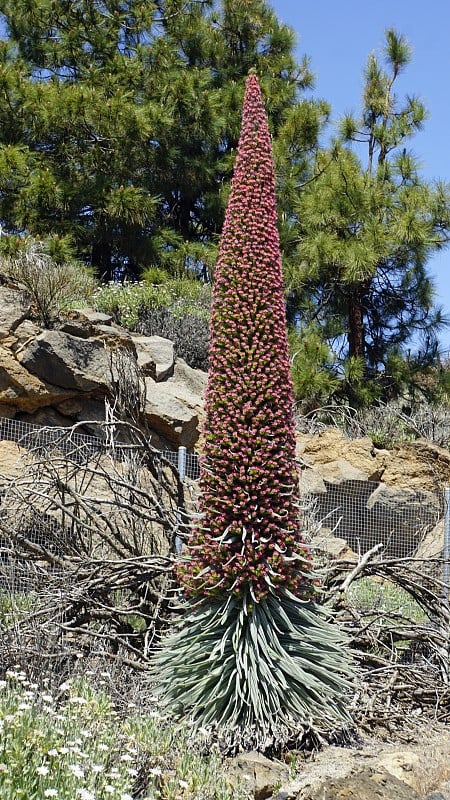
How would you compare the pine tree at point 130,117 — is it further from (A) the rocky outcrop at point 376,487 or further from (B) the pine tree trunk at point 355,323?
(A) the rocky outcrop at point 376,487

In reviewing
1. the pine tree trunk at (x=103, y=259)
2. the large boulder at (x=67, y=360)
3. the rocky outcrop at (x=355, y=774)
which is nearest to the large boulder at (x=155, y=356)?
the large boulder at (x=67, y=360)

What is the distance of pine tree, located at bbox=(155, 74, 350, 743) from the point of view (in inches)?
186

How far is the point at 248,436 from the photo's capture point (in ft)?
16.5

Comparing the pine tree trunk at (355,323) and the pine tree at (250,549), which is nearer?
the pine tree at (250,549)

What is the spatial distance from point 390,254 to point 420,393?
6.92ft

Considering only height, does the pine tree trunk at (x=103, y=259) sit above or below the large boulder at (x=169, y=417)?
above

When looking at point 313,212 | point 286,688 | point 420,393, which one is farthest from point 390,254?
point 286,688

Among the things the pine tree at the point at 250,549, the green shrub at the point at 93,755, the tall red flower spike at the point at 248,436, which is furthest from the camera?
the tall red flower spike at the point at 248,436

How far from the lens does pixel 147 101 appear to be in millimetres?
13516

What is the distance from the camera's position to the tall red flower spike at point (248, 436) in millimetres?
4930

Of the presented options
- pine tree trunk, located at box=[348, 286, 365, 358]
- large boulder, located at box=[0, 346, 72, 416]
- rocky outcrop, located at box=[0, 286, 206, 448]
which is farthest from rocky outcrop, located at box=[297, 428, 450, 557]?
pine tree trunk, located at box=[348, 286, 365, 358]

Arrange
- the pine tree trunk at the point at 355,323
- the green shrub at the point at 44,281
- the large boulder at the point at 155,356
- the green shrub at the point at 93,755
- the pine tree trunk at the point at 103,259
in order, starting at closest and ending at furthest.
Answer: the green shrub at the point at 93,755
the green shrub at the point at 44,281
the large boulder at the point at 155,356
the pine tree trunk at the point at 355,323
the pine tree trunk at the point at 103,259

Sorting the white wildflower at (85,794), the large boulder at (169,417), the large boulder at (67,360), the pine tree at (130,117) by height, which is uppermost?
the pine tree at (130,117)

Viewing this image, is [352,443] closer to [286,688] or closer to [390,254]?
[390,254]
